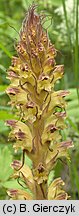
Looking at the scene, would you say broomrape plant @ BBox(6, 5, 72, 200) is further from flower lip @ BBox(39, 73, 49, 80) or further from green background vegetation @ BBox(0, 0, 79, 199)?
green background vegetation @ BBox(0, 0, 79, 199)

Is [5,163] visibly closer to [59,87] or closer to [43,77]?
[43,77]

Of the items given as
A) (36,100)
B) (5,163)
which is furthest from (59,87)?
(36,100)

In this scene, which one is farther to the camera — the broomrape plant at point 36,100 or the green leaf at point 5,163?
the green leaf at point 5,163

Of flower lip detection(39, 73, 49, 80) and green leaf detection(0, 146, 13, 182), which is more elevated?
flower lip detection(39, 73, 49, 80)

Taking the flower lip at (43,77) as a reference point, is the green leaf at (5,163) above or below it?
below

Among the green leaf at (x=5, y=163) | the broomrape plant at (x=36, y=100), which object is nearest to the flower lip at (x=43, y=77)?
the broomrape plant at (x=36, y=100)

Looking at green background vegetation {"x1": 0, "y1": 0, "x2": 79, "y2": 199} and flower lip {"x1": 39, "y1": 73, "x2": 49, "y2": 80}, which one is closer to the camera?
flower lip {"x1": 39, "y1": 73, "x2": 49, "y2": 80}

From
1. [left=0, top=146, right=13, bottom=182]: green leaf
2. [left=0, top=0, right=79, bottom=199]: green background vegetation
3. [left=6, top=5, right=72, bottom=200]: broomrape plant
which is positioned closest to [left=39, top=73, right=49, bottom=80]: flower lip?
[left=6, top=5, right=72, bottom=200]: broomrape plant

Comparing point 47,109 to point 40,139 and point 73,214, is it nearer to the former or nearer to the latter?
point 40,139

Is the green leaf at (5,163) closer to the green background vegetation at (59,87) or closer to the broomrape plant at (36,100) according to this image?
the green background vegetation at (59,87)
